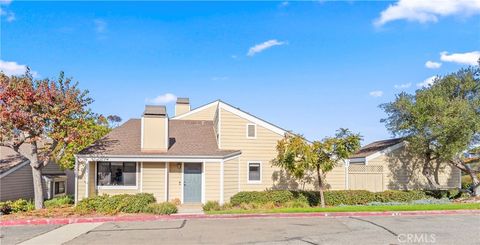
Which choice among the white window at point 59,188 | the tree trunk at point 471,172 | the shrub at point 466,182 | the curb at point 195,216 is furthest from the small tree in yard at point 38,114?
the shrub at point 466,182

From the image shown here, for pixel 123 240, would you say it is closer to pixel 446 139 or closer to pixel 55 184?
pixel 55 184

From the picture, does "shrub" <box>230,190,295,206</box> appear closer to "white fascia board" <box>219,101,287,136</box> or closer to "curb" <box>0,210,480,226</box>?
"white fascia board" <box>219,101,287,136</box>

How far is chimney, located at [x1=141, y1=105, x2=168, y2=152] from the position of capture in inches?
790

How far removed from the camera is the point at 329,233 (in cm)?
1151

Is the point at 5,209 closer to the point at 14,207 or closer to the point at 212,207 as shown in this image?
the point at 14,207

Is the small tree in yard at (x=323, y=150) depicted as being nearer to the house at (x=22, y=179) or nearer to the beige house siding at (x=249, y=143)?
the beige house siding at (x=249, y=143)

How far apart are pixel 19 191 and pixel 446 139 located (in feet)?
73.2

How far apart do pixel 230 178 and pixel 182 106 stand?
10.3m

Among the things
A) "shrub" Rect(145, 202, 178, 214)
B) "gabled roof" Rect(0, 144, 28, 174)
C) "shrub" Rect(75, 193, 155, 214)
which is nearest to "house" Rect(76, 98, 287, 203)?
"shrub" Rect(75, 193, 155, 214)

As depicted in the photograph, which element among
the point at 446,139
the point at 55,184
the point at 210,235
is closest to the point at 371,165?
the point at 446,139

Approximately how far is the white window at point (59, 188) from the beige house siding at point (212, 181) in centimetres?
958

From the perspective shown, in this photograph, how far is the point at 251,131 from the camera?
2131 centimetres

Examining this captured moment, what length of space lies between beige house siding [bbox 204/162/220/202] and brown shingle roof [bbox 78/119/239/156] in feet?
2.06

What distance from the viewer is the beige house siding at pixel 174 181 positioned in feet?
65.7
